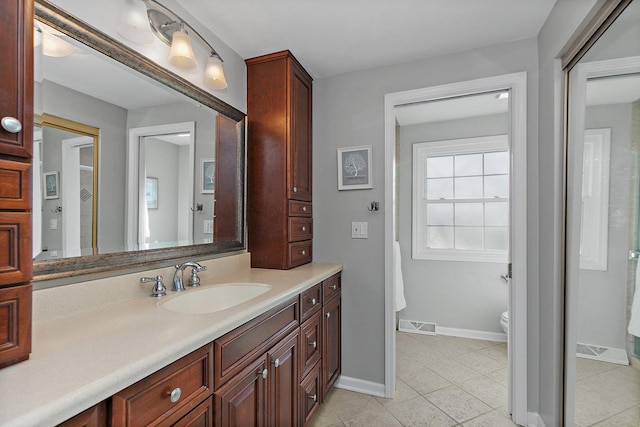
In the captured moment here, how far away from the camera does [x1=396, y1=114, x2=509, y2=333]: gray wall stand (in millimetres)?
3061

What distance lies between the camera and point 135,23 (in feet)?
4.17

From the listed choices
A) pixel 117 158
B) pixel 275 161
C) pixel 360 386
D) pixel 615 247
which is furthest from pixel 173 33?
pixel 360 386

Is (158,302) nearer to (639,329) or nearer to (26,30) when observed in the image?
(26,30)

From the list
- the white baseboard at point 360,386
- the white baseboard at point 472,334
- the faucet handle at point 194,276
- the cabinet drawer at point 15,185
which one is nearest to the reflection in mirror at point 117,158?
the faucet handle at point 194,276

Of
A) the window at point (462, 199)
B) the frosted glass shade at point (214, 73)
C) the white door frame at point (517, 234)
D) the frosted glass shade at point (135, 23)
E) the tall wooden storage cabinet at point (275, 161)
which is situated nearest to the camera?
the frosted glass shade at point (135, 23)

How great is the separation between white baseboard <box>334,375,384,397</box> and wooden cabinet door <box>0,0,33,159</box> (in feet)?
7.07

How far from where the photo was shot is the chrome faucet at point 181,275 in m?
1.40

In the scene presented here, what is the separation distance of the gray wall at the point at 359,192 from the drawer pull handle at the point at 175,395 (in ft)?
4.89

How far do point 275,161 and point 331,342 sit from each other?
1242 millimetres

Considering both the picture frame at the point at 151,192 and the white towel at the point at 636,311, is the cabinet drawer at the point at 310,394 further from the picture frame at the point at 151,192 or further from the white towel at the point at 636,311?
the white towel at the point at 636,311

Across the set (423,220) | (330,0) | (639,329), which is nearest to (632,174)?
(639,329)

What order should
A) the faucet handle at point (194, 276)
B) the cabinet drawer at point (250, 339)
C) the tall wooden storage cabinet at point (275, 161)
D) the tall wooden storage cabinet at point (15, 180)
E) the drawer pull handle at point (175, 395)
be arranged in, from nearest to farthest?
the tall wooden storage cabinet at point (15, 180)
the drawer pull handle at point (175, 395)
the cabinet drawer at point (250, 339)
the faucet handle at point (194, 276)
the tall wooden storage cabinet at point (275, 161)

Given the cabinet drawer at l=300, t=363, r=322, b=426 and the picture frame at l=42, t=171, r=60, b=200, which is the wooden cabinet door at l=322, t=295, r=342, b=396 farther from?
the picture frame at l=42, t=171, r=60, b=200

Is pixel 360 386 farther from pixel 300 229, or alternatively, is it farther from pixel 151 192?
pixel 151 192
